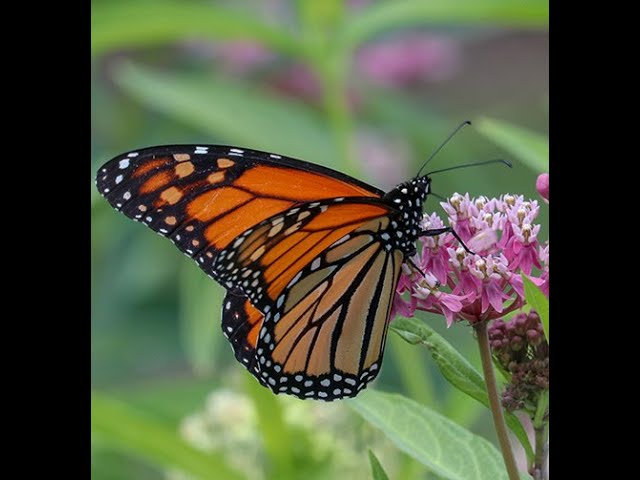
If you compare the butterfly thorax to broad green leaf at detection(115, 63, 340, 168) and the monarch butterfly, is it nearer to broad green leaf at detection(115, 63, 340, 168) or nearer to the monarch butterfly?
the monarch butterfly

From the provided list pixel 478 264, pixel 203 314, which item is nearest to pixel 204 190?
pixel 478 264

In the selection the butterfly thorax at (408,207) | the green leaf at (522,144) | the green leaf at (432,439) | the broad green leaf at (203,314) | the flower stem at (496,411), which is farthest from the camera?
the broad green leaf at (203,314)

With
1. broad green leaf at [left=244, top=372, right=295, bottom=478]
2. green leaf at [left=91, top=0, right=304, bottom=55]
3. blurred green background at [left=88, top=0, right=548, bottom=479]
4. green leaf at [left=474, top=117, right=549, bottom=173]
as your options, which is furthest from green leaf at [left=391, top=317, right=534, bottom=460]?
green leaf at [left=91, top=0, right=304, bottom=55]

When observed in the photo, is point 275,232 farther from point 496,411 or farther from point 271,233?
point 496,411

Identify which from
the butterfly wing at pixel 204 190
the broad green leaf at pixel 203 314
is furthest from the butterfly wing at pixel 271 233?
the broad green leaf at pixel 203 314

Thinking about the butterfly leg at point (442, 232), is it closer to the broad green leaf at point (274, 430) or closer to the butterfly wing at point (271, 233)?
the butterfly wing at point (271, 233)
